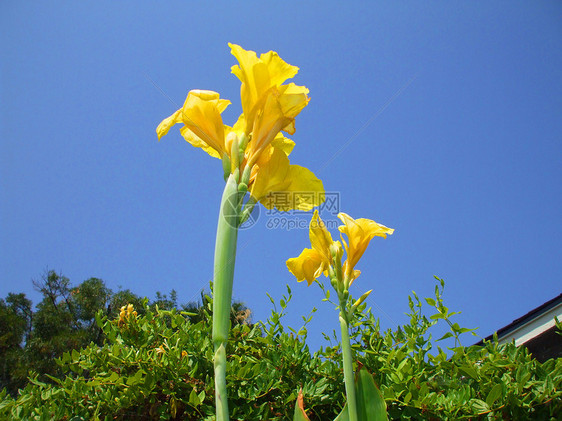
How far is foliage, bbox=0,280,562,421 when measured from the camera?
1309 mm

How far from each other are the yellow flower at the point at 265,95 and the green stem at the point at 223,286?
0.61 feet

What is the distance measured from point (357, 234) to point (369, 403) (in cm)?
55

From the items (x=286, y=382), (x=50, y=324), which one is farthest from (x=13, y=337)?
(x=286, y=382)

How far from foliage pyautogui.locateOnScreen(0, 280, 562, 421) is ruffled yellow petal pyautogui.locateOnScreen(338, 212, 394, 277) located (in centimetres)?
42

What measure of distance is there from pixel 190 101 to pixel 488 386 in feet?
4.72

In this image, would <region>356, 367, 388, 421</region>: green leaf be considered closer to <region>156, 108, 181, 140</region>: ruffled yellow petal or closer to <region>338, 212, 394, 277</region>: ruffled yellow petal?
<region>338, 212, 394, 277</region>: ruffled yellow petal

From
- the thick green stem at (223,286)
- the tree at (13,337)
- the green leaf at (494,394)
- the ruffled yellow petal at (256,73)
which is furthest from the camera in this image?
the tree at (13,337)

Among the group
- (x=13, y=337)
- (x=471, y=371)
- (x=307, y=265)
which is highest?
(x=13, y=337)

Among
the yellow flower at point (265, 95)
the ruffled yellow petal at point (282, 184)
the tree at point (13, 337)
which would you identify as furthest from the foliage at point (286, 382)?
the tree at point (13, 337)

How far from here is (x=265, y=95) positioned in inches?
40.1

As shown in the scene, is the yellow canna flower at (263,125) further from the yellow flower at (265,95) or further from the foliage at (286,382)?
the foliage at (286,382)

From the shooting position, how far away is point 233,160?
973mm

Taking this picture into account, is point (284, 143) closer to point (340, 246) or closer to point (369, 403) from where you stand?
point (340, 246)

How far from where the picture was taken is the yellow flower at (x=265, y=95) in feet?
3.29
